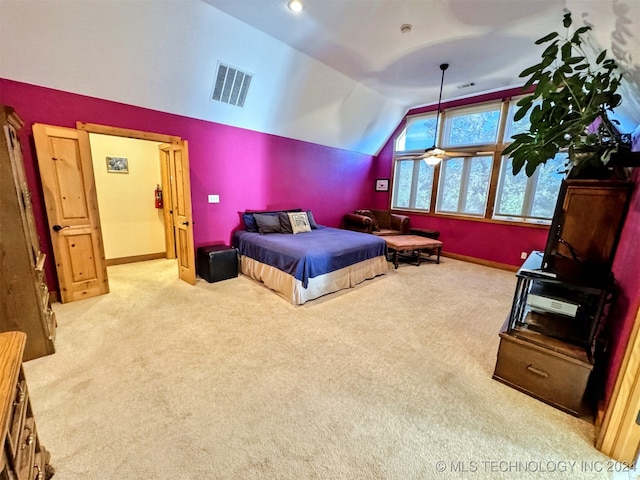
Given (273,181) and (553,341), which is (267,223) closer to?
(273,181)

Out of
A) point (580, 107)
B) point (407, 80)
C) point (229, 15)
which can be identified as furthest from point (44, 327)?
point (407, 80)

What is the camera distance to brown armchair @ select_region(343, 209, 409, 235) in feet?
17.7

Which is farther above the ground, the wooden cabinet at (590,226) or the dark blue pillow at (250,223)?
the wooden cabinet at (590,226)

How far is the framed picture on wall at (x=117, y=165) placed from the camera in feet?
14.0

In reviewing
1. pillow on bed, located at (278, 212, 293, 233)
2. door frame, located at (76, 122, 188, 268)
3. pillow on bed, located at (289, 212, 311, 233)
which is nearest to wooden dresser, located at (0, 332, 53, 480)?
door frame, located at (76, 122, 188, 268)

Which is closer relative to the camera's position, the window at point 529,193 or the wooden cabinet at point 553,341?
the wooden cabinet at point 553,341

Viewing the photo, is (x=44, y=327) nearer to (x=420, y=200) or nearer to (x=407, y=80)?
(x=407, y=80)

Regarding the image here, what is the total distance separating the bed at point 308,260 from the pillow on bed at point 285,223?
0.48 ft

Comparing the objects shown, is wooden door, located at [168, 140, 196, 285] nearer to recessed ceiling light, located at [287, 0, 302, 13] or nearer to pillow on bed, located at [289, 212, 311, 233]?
pillow on bed, located at [289, 212, 311, 233]

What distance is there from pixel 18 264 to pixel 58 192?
132 cm

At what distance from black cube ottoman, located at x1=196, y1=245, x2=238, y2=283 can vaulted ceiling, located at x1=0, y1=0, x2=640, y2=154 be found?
1870 millimetres

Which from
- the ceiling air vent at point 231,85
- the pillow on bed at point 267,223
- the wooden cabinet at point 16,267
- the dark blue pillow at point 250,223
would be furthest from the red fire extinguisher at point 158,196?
the wooden cabinet at point 16,267

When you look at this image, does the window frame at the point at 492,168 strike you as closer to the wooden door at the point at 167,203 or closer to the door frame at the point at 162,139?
the door frame at the point at 162,139

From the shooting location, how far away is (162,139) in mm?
3434
